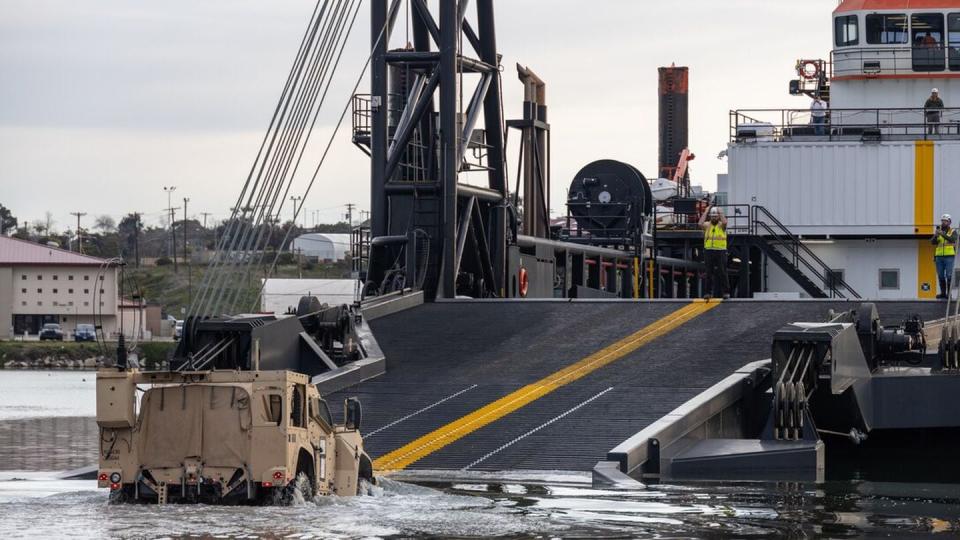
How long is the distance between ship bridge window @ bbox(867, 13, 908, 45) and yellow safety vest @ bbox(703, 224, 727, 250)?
528 inches

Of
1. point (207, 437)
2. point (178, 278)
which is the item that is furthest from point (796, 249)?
point (178, 278)

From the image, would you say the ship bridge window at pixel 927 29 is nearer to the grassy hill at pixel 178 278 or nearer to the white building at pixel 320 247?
the grassy hill at pixel 178 278

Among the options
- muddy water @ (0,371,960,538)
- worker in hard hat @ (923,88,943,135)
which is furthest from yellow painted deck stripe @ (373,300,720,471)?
worker in hard hat @ (923,88,943,135)

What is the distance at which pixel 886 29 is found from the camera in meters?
44.5

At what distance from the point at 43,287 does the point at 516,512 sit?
85536 mm

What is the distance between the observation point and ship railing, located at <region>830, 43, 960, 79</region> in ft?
145

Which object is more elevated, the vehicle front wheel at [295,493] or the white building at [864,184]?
the white building at [864,184]

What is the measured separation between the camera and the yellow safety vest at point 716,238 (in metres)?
Result: 33.0

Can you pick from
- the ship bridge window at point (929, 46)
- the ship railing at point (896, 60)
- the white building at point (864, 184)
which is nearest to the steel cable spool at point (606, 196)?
the white building at point (864, 184)

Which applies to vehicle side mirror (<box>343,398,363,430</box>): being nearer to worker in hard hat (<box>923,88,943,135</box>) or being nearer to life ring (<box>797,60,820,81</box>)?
worker in hard hat (<box>923,88,943,135</box>)

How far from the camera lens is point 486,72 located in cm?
3422

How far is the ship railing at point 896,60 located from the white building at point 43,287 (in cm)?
5891

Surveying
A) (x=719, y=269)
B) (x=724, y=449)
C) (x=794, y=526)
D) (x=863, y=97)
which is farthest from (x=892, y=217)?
(x=794, y=526)

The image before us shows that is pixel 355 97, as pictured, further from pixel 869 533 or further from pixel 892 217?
pixel 869 533
